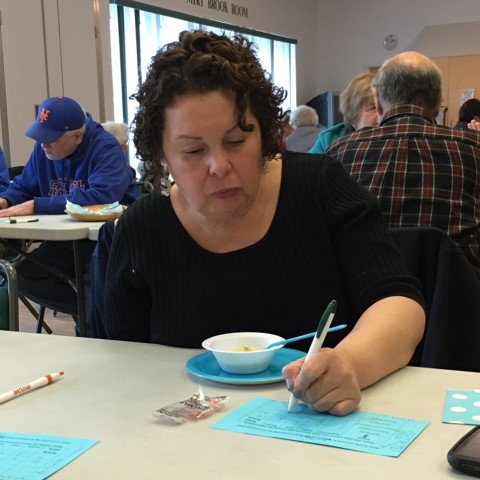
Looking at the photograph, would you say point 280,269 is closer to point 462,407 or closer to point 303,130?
point 462,407

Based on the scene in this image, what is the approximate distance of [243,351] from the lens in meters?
1.01

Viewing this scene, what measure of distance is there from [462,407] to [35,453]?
1.75 ft

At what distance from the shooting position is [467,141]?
7.27ft

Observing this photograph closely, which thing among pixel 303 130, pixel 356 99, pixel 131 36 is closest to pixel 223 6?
pixel 131 36

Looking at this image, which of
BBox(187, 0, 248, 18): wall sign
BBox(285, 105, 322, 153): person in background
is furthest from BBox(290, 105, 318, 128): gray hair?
BBox(187, 0, 248, 18): wall sign

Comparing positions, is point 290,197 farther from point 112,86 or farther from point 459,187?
point 112,86

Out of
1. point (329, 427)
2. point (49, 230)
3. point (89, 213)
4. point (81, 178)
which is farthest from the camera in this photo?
point (81, 178)

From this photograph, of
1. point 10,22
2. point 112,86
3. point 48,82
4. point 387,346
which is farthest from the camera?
point 112,86

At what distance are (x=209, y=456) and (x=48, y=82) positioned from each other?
18.9ft

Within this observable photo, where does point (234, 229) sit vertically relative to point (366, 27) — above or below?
below

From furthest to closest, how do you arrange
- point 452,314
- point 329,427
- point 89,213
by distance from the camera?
point 89,213
point 452,314
point 329,427

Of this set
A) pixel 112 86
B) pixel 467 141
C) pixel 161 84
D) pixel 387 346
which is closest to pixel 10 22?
pixel 112 86

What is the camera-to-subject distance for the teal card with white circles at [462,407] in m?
0.82

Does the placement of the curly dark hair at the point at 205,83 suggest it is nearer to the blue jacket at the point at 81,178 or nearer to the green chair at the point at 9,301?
the green chair at the point at 9,301
